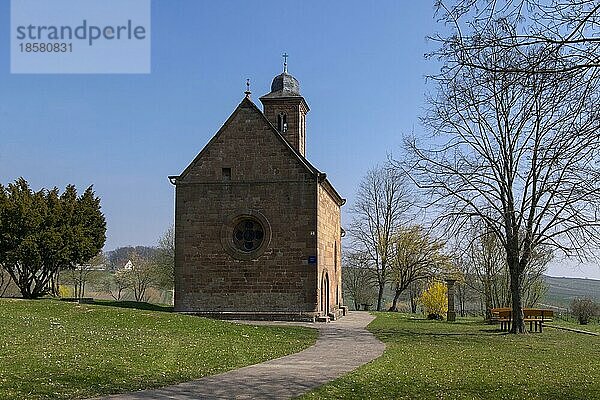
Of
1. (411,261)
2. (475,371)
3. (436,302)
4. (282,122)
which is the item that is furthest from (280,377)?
(411,261)

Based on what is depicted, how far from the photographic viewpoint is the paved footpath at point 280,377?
34.5 ft

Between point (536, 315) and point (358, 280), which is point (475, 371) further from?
point (358, 280)

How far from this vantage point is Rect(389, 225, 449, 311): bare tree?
53438 mm

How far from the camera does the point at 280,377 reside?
40.8 ft

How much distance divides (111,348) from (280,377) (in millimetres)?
5058

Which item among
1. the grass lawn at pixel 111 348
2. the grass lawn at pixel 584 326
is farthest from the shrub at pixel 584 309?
the grass lawn at pixel 111 348

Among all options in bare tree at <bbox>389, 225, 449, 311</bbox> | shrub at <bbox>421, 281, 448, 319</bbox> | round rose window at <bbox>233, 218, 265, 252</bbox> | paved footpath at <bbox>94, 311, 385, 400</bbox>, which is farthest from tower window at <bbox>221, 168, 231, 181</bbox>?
bare tree at <bbox>389, 225, 449, 311</bbox>

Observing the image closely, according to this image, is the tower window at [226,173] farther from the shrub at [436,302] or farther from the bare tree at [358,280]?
the bare tree at [358,280]

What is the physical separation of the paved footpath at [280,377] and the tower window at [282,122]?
62.9 feet

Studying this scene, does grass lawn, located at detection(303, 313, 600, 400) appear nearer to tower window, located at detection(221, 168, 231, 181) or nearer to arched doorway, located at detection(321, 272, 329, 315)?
arched doorway, located at detection(321, 272, 329, 315)

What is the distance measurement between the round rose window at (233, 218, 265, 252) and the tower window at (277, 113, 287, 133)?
26.1ft

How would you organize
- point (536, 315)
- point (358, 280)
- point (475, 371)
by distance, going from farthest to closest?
point (358, 280) → point (536, 315) → point (475, 371)

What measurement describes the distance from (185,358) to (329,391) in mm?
4920

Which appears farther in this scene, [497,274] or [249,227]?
[497,274]
